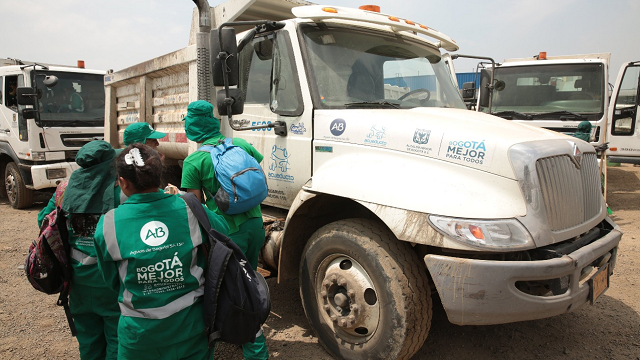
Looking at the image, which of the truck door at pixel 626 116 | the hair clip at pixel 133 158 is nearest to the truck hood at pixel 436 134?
the hair clip at pixel 133 158

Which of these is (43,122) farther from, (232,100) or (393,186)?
(393,186)

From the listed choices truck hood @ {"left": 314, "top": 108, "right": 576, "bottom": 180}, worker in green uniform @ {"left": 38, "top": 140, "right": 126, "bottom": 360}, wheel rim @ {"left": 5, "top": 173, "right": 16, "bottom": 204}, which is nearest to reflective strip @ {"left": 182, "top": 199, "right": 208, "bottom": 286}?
worker in green uniform @ {"left": 38, "top": 140, "right": 126, "bottom": 360}

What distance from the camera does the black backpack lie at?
2.10m

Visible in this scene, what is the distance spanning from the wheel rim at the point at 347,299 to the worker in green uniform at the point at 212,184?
51 centimetres

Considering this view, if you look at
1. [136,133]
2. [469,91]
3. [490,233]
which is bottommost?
[490,233]

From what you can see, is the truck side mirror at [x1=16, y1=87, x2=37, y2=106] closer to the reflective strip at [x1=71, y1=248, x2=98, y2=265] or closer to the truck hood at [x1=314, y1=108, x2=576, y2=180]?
the reflective strip at [x1=71, y1=248, x2=98, y2=265]

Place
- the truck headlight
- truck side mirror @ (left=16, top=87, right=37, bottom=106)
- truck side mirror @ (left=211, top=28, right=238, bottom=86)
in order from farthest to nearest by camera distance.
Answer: truck side mirror @ (left=16, top=87, right=37, bottom=106), truck side mirror @ (left=211, top=28, right=238, bottom=86), the truck headlight

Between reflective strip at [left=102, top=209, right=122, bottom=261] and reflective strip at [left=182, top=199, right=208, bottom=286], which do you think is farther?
reflective strip at [left=182, top=199, right=208, bottom=286]

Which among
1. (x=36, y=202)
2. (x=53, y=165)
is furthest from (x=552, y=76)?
(x=36, y=202)

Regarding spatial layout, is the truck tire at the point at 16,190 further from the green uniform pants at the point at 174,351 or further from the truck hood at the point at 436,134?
the green uniform pants at the point at 174,351

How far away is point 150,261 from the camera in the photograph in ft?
6.43

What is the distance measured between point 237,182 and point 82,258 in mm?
1003

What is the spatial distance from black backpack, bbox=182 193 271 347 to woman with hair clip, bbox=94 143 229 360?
0.17 feet

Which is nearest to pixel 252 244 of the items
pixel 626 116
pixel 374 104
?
pixel 374 104
